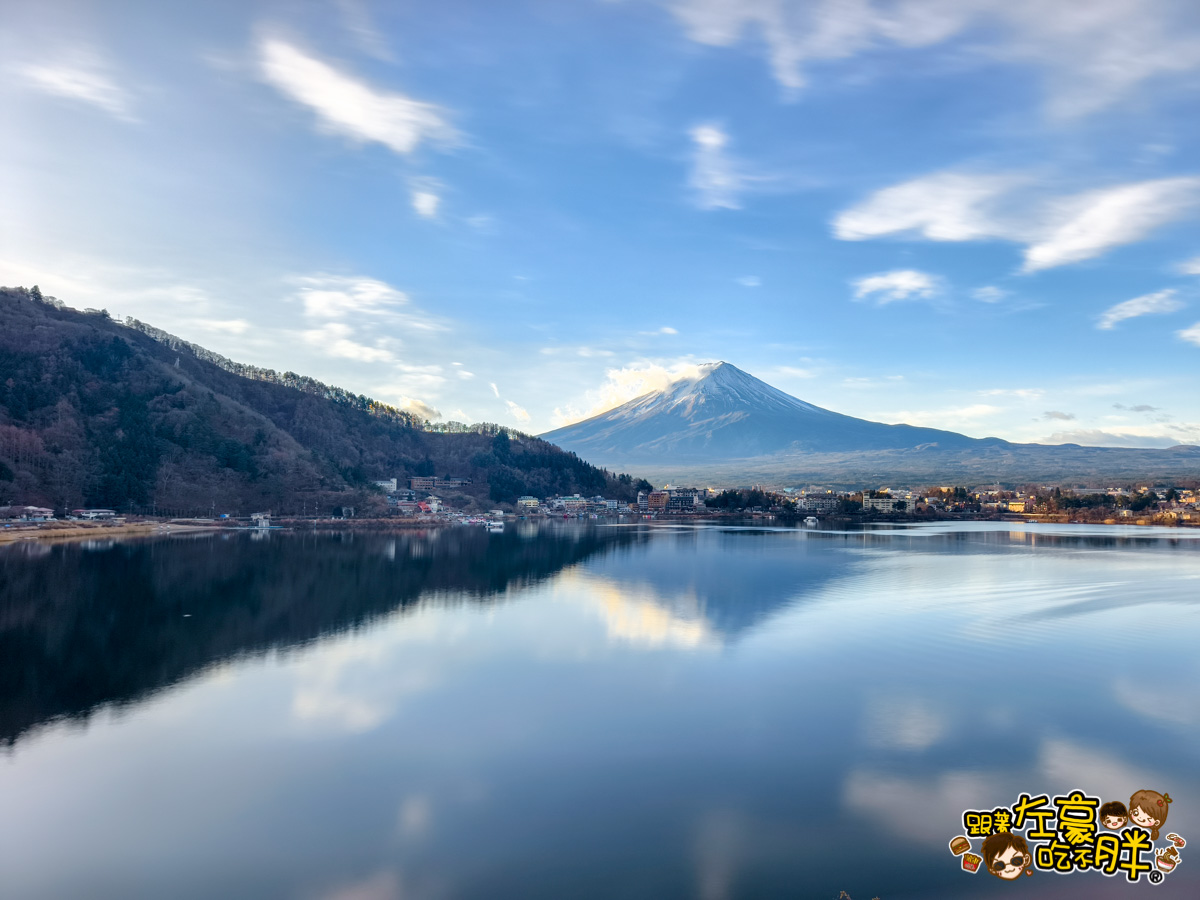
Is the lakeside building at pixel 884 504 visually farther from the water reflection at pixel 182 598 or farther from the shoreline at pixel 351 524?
the water reflection at pixel 182 598

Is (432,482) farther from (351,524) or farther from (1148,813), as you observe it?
(1148,813)

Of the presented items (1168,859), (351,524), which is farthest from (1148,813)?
(351,524)

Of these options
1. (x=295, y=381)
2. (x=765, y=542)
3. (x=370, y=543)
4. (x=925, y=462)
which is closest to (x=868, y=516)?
(x=765, y=542)

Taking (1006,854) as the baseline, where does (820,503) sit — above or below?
above

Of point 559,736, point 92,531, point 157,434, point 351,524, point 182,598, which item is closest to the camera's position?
point 559,736

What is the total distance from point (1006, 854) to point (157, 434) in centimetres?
6357

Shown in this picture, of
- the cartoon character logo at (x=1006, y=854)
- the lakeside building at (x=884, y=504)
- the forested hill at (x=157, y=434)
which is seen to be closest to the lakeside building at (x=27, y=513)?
the forested hill at (x=157, y=434)

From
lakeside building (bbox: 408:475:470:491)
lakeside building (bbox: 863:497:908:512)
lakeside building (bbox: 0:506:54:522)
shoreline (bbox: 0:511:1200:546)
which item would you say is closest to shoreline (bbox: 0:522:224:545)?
shoreline (bbox: 0:511:1200:546)

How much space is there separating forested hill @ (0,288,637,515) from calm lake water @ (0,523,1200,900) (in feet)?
101

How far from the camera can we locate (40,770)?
8.66m

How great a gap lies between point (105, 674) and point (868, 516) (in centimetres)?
8105

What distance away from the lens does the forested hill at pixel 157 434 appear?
49.8 meters

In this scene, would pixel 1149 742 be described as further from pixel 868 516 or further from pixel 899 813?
pixel 868 516

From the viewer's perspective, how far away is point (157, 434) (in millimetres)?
57594
